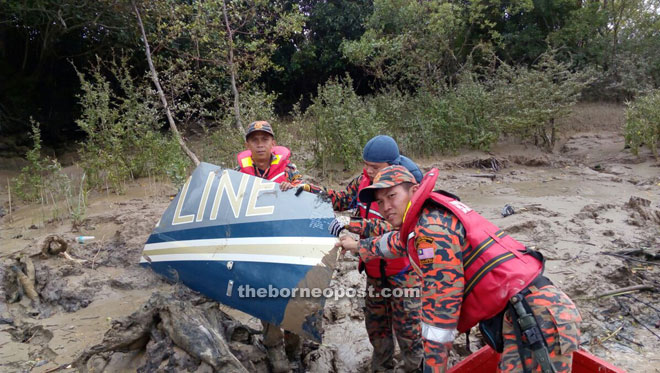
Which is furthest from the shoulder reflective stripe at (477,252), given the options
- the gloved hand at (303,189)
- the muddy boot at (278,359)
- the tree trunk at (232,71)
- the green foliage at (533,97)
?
the green foliage at (533,97)

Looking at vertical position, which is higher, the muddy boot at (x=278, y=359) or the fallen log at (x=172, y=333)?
the fallen log at (x=172, y=333)

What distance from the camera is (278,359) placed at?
2758mm

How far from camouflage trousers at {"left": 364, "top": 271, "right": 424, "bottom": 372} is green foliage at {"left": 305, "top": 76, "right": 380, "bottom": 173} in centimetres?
573

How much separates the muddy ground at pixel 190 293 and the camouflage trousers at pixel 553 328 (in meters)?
1.44

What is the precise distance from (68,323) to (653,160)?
456 inches

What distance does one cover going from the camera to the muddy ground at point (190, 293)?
2.50m

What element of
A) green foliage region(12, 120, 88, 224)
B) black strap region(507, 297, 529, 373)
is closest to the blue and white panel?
black strap region(507, 297, 529, 373)

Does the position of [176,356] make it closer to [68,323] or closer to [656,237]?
[68,323]

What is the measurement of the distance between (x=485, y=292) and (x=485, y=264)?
13 centimetres

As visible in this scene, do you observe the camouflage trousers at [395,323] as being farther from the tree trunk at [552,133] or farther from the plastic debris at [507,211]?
the tree trunk at [552,133]

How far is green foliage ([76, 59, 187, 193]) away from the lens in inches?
267

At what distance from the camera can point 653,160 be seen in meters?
9.77

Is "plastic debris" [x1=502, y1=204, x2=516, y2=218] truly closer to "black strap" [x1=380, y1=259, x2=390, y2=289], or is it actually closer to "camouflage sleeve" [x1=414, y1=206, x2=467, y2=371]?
"black strap" [x1=380, y1=259, x2=390, y2=289]

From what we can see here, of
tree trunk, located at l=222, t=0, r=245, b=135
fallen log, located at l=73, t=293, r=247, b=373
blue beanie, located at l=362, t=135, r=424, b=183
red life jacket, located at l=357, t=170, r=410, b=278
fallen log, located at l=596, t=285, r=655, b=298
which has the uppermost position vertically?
tree trunk, located at l=222, t=0, r=245, b=135
